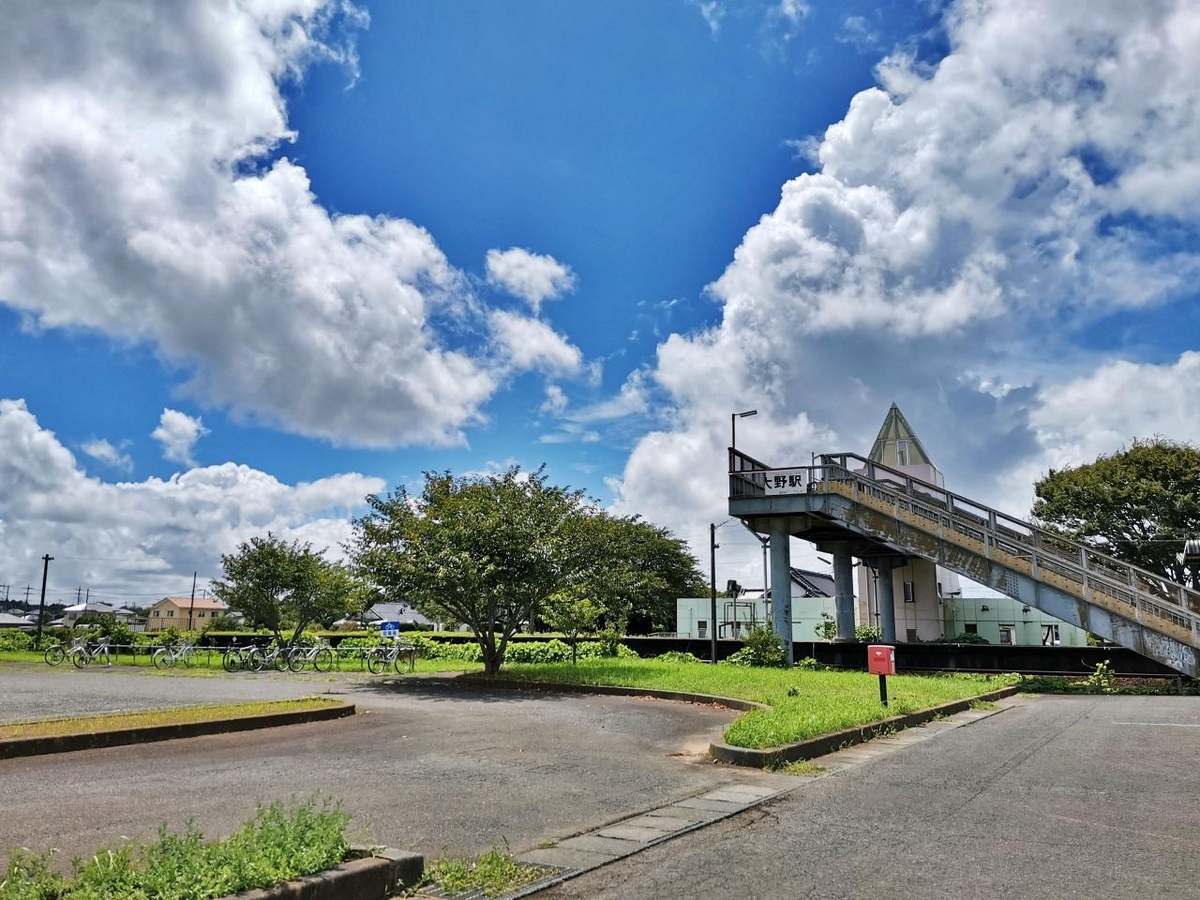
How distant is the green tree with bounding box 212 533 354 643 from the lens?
35812 mm

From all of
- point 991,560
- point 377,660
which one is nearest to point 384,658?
point 377,660

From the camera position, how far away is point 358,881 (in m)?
4.82

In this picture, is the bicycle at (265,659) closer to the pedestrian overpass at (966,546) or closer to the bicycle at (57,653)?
the bicycle at (57,653)

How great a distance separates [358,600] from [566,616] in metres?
7.96

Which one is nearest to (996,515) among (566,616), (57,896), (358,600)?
(566,616)

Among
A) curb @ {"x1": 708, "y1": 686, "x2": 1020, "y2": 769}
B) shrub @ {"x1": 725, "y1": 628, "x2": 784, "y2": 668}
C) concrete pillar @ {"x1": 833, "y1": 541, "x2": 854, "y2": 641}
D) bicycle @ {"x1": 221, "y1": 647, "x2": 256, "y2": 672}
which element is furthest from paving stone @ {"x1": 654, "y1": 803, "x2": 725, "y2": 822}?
concrete pillar @ {"x1": 833, "y1": 541, "x2": 854, "y2": 641}

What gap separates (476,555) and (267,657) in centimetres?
1019

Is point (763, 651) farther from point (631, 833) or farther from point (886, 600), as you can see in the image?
point (631, 833)

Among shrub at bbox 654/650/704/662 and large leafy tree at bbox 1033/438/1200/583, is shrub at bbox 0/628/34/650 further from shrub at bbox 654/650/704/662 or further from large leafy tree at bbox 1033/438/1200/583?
large leafy tree at bbox 1033/438/1200/583

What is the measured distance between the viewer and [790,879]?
533 centimetres

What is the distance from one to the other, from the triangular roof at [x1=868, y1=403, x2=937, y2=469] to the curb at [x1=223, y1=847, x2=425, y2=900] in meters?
39.0

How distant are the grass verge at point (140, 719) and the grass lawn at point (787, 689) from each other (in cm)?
695

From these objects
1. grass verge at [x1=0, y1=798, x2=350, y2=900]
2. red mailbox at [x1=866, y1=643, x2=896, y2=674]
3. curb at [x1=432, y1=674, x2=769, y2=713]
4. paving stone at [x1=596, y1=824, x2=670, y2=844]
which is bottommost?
curb at [x1=432, y1=674, x2=769, y2=713]

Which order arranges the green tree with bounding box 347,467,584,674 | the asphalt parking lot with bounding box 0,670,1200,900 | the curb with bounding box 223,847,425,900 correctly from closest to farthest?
1. the curb with bounding box 223,847,425,900
2. the asphalt parking lot with bounding box 0,670,1200,900
3. the green tree with bounding box 347,467,584,674
